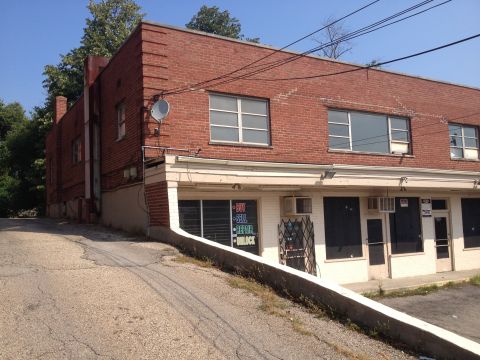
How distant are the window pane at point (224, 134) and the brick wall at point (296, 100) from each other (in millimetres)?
284

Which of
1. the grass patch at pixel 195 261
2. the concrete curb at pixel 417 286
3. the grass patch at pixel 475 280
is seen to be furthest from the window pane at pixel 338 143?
the grass patch at pixel 195 261

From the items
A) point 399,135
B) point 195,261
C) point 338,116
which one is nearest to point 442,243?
point 399,135

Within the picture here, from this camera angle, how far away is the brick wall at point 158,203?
11.6 meters

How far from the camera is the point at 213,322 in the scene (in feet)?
19.9

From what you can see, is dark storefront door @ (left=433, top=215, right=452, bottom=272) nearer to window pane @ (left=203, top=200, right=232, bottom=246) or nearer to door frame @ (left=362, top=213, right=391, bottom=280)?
door frame @ (left=362, top=213, right=391, bottom=280)

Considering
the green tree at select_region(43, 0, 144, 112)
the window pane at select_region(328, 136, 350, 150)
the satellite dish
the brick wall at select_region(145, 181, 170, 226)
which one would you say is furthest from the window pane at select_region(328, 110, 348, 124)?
the green tree at select_region(43, 0, 144, 112)

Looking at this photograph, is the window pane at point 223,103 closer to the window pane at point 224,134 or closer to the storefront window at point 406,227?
the window pane at point 224,134

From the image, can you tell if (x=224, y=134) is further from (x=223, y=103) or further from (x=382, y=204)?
(x=382, y=204)

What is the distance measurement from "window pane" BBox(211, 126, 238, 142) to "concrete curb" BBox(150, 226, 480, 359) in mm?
4668

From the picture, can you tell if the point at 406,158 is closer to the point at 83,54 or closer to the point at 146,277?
the point at 146,277

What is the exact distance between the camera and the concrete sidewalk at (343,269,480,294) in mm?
14742

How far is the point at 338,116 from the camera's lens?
16.3 metres

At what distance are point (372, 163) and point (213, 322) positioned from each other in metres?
11.9

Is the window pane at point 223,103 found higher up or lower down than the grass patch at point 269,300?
higher up
